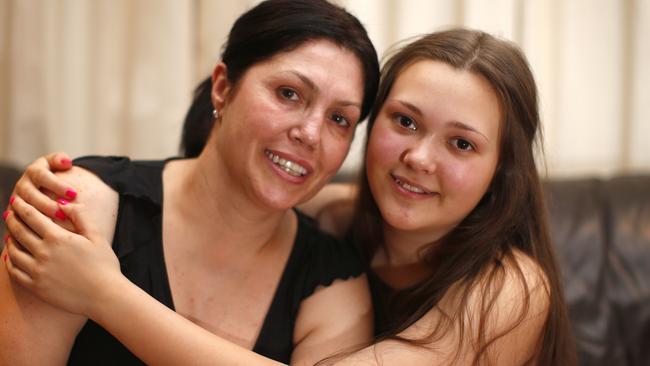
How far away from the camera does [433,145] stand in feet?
4.71

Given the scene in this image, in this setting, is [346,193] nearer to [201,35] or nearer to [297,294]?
[297,294]

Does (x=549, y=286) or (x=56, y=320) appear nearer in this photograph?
(x=56, y=320)

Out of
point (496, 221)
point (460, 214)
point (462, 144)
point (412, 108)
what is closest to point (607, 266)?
point (496, 221)

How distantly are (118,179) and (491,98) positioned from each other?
2.60 feet

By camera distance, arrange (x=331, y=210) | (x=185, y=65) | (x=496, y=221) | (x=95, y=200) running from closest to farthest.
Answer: (x=95, y=200) < (x=496, y=221) < (x=331, y=210) < (x=185, y=65)

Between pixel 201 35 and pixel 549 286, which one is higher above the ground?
pixel 201 35

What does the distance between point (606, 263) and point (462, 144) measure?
710mm

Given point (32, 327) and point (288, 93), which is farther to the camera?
point (288, 93)

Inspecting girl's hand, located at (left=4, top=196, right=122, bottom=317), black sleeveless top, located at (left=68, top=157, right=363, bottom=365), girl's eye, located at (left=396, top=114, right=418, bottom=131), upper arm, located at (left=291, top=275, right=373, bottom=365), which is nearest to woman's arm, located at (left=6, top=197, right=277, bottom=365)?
girl's hand, located at (left=4, top=196, right=122, bottom=317)

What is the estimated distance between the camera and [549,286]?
60.2 inches

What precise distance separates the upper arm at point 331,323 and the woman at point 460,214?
65 millimetres

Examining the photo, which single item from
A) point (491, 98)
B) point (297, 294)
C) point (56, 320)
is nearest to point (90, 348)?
point (56, 320)

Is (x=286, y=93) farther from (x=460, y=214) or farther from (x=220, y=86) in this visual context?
(x=460, y=214)

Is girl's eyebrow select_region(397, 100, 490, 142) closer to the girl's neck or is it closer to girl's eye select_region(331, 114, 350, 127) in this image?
girl's eye select_region(331, 114, 350, 127)
